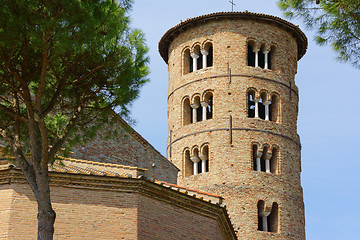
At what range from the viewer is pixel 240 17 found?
3175 centimetres

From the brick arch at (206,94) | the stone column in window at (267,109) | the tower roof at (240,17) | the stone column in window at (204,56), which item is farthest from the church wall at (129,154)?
the tower roof at (240,17)

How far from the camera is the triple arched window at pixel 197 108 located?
31266 mm

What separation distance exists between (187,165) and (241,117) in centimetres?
324

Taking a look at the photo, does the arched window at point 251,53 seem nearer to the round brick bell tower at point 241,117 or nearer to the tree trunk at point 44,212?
the round brick bell tower at point 241,117

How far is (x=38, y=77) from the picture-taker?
12688mm

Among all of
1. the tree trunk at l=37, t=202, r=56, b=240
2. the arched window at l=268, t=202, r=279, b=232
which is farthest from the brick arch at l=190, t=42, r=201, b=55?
Result: the tree trunk at l=37, t=202, r=56, b=240

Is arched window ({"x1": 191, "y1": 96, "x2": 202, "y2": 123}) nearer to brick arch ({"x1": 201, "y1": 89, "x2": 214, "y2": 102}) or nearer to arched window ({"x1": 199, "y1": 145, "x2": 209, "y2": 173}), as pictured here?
brick arch ({"x1": 201, "y1": 89, "x2": 214, "y2": 102})

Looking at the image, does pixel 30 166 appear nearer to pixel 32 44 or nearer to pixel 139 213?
pixel 32 44

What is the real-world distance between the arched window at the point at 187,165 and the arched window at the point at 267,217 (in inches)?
138

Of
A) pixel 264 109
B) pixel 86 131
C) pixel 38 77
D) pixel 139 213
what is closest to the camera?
pixel 38 77

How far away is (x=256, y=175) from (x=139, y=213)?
14.3 meters

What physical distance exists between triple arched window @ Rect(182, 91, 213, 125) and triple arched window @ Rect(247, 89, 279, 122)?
1783 mm

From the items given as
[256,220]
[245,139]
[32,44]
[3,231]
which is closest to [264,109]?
[245,139]

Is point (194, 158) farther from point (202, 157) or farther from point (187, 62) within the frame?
point (187, 62)
